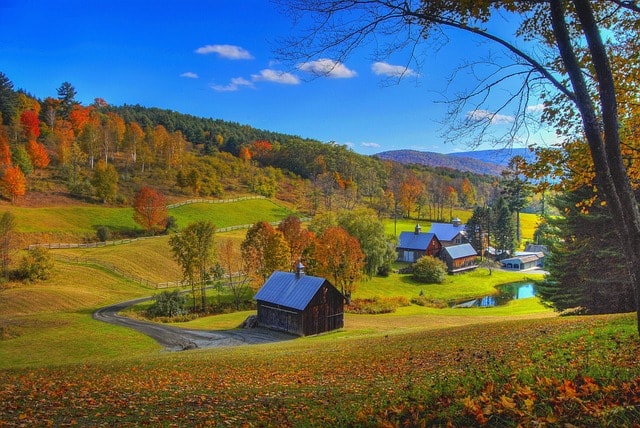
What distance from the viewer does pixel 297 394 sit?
30.4 ft

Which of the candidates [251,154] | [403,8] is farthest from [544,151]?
[251,154]

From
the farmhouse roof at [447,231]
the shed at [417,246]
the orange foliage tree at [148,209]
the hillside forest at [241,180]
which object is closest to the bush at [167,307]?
the hillside forest at [241,180]

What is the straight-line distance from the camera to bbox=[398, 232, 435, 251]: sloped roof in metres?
81.2

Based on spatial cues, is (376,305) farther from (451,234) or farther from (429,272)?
(451,234)

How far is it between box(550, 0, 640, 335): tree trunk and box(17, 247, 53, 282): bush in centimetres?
5108

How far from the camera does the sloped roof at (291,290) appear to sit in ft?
115

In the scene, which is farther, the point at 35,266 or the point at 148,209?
the point at 148,209

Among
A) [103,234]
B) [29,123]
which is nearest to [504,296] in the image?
[103,234]

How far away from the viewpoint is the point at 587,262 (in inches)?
985

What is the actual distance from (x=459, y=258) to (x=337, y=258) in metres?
37.7

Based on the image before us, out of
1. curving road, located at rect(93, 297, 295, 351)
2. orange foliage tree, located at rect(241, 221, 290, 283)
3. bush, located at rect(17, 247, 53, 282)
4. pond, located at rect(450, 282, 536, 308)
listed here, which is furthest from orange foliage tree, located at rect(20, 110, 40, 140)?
pond, located at rect(450, 282, 536, 308)

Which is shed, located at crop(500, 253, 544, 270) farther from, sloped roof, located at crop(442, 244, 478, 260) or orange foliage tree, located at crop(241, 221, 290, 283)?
orange foliage tree, located at crop(241, 221, 290, 283)

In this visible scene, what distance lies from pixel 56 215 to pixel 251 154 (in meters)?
85.0

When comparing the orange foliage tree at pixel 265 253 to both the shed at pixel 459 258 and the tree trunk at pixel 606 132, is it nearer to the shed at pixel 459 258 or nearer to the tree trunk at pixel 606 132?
Result: the shed at pixel 459 258
